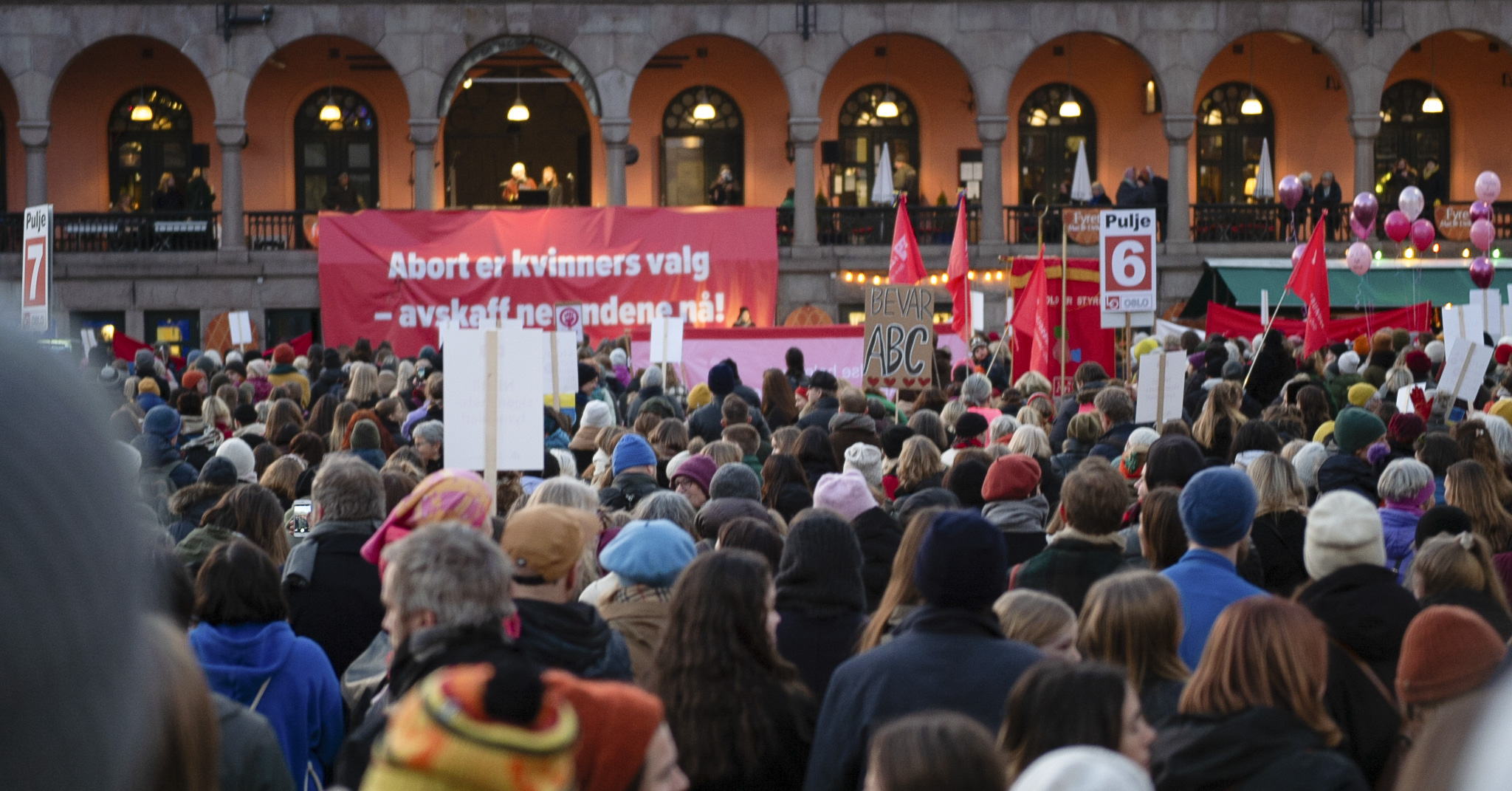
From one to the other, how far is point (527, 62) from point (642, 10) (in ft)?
12.3

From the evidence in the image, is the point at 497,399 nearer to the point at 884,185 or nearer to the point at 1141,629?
the point at 1141,629

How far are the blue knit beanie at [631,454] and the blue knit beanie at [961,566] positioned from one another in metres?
4.35

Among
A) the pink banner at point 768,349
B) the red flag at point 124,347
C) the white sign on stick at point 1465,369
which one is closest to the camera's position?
the white sign on stick at point 1465,369

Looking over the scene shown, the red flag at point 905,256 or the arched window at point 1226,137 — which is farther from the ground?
the arched window at point 1226,137

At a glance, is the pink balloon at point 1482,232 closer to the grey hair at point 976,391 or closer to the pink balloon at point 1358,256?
the pink balloon at point 1358,256

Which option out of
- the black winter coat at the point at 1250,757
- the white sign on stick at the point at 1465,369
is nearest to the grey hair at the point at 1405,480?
the black winter coat at the point at 1250,757

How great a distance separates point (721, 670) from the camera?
4.11m

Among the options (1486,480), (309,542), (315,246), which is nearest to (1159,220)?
(315,246)

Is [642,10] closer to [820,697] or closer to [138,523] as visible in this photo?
[820,697]

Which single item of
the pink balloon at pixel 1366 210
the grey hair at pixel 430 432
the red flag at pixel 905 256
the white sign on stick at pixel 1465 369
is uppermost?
the pink balloon at pixel 1366 210

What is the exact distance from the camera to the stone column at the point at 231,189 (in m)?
29.0

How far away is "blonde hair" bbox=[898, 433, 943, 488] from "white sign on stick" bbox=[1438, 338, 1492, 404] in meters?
5.65

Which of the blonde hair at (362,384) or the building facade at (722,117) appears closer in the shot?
the blonde hair at (362,384)

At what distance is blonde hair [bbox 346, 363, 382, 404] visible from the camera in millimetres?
13484
